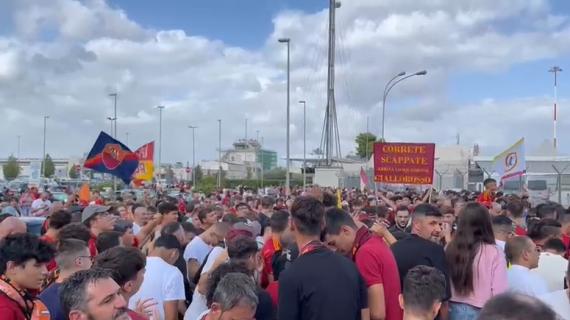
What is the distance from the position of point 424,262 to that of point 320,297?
1.19 m

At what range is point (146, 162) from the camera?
2414cm

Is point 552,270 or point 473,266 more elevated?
point 473,266

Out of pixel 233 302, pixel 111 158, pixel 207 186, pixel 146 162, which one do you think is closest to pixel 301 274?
pixel 233 302

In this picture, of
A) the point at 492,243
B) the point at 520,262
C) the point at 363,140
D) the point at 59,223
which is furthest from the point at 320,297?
the point at 363,140

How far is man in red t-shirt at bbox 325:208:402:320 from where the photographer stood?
4.78 m

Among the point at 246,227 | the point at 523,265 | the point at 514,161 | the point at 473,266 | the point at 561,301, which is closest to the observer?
the point at 561,301

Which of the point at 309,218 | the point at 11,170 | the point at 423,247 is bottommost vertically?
the point at 423,247

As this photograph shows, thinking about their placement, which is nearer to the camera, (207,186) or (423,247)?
(423,247)

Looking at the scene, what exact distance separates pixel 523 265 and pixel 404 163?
28.9 feet

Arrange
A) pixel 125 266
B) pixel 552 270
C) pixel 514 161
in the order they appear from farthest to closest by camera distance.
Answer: pixel 514 161, pixel 552 270, pixel 125 266

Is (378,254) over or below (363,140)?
below

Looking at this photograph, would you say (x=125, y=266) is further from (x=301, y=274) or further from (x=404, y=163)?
(x=404, y=163)

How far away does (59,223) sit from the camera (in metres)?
7.47

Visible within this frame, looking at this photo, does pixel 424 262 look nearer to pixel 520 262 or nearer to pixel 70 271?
pixel 520 262
